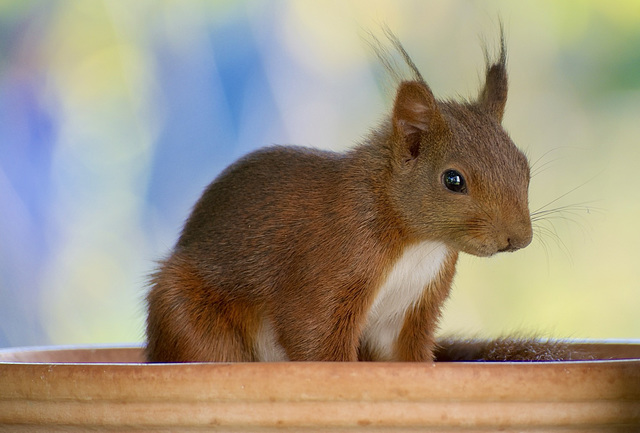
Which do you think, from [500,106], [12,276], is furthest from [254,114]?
[500,106]

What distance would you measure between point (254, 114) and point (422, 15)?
603 millimetres

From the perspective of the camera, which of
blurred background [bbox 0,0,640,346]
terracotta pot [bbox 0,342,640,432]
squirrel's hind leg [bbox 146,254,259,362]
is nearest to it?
terracotta pot [bbox 0,342,640,432]

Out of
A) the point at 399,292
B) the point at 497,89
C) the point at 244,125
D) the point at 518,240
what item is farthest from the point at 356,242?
the point at 244,125

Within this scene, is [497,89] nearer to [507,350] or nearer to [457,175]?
[457,175]

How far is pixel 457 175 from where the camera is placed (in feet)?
4.37

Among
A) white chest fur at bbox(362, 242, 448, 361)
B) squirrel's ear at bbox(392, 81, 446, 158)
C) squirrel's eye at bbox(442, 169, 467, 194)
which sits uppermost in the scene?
squirrel's ear at bbox(392, 81, 446, 158)

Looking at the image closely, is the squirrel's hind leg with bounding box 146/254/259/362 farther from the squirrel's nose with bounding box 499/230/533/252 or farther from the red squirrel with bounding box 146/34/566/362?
the squirrel's nose with bounding box 499/230/533/252

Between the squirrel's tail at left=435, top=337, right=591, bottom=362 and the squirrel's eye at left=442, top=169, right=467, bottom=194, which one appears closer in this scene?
the squirrel's eye at left=442, top=169, right=467, bottom=194

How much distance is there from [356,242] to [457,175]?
181 mm

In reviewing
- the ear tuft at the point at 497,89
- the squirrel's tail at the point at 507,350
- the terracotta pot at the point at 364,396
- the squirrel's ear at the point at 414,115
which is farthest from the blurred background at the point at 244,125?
the terracotta pot at the point at 364,396

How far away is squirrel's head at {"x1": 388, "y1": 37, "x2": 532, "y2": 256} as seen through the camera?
1.29m

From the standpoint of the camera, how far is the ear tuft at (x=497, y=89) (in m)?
1.47

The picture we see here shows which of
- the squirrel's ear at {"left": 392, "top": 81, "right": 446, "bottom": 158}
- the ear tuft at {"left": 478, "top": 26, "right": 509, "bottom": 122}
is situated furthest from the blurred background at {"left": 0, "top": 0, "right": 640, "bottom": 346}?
the squirrel's ear at {"left": 392, "top": 81, "right": 446, "bottom": 158}

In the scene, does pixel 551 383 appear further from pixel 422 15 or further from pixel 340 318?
pixel 422 15
